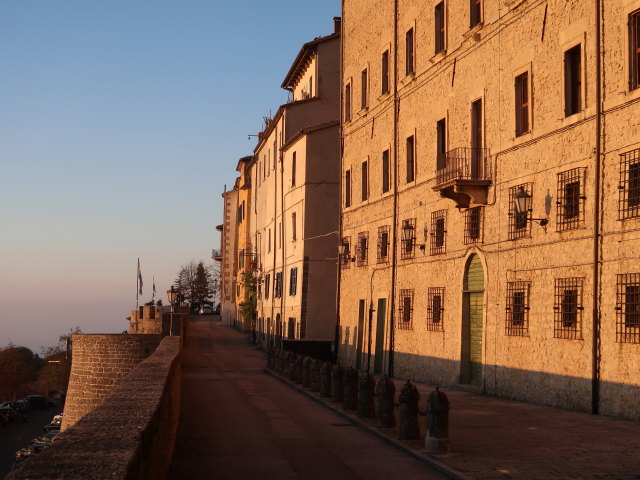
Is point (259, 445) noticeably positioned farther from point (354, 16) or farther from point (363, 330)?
point (354, 16)

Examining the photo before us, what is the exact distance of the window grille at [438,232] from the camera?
27203mm

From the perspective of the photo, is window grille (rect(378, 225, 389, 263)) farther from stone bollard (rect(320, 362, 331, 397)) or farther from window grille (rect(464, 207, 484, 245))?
stone bollard (rect(320, 362, 331, 397))

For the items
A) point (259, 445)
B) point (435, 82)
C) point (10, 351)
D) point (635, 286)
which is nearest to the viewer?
point (259, 445)

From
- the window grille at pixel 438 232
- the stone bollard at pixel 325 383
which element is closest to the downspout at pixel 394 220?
the window grille at pixel 438 232

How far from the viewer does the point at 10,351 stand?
5536 inches

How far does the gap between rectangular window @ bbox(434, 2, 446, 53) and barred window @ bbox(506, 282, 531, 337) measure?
9.02 m

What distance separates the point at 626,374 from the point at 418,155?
45.0 feet

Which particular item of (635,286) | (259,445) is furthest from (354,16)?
(259,445)

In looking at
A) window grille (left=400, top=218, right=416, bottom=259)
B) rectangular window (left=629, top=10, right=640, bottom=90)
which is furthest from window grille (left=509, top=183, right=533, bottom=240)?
window grille (left=400, top=218, right=416, bottom=259)

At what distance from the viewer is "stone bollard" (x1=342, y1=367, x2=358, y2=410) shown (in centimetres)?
1992

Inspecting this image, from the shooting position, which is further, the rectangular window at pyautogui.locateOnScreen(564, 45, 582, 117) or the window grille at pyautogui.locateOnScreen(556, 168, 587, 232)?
the rectangular window at pyautogui.locateOnScreen(564, 45, 582, 117)

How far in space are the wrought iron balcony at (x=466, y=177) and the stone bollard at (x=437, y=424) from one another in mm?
11417

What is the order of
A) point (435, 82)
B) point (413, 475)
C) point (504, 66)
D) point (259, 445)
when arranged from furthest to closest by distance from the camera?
1. point (435, 82)
2. point (504, 66)
3. point (259, 445)
4. point (413, 475)

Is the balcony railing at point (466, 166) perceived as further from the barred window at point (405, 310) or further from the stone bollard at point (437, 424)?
the stone bollard at point (437, 424)
